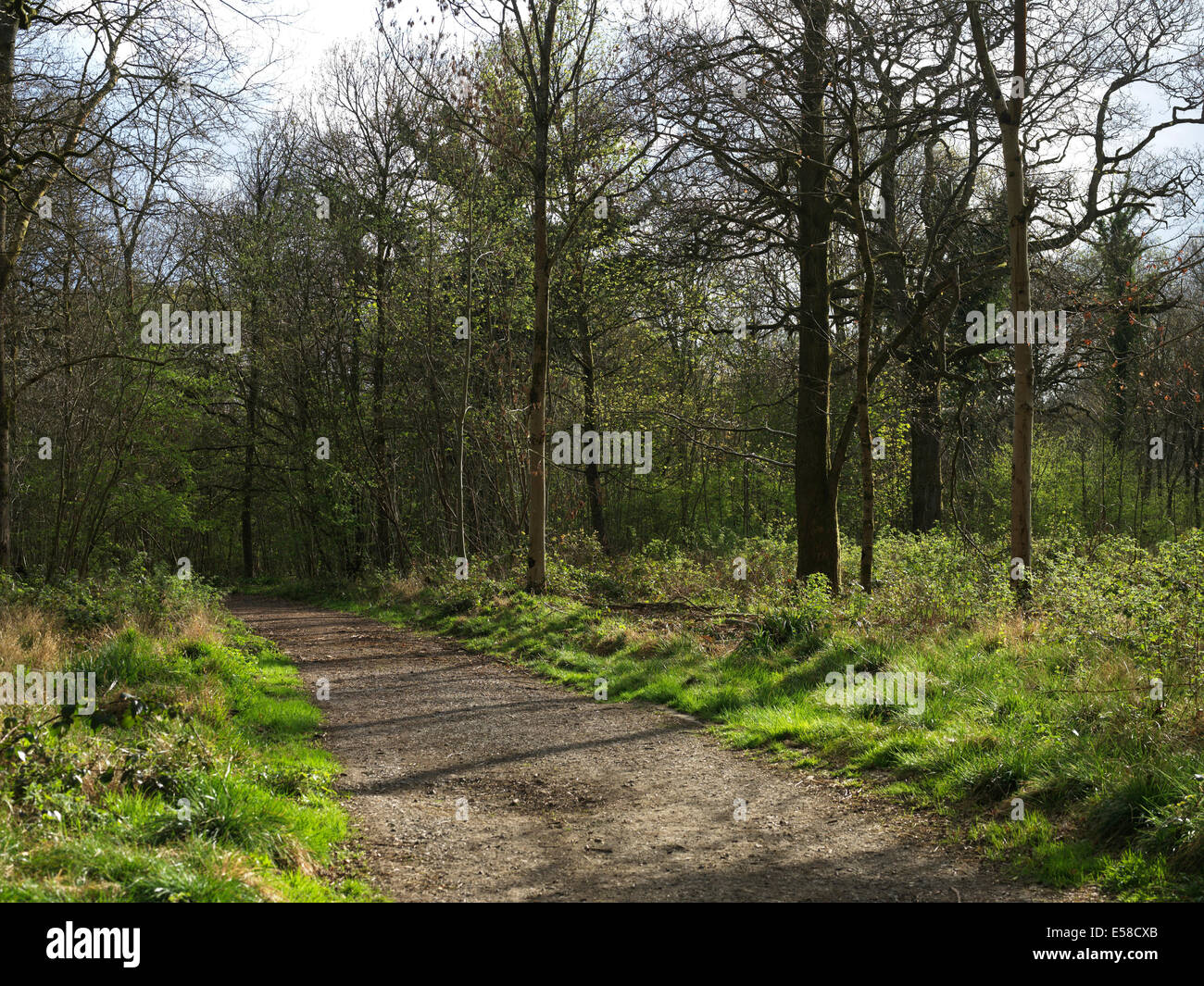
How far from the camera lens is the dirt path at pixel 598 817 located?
4766 millimetres

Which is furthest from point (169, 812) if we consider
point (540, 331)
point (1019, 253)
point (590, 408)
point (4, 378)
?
point (590, 408)

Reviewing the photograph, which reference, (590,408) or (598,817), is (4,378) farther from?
(598,817)

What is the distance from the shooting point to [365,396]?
25672 mm

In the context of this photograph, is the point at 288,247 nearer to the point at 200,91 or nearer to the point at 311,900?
the point at 200,91

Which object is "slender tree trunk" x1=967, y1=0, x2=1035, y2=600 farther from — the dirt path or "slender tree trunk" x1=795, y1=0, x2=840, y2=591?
the dirt path

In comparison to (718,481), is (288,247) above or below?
above

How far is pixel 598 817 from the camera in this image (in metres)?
5.96

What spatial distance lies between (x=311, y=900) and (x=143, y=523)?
26224 millimetres

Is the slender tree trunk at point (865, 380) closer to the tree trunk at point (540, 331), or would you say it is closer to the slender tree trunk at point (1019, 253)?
the slender tree trunk at point (1019, 253)

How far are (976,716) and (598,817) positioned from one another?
308cm

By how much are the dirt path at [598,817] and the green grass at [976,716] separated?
1.37 ft

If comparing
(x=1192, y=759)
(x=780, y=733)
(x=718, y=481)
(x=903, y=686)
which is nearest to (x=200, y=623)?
(x=780, y=733)

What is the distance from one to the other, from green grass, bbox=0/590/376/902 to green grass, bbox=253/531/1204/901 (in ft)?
12.0

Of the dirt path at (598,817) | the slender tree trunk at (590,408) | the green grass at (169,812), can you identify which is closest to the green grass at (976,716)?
the dirt path at (598,817)
